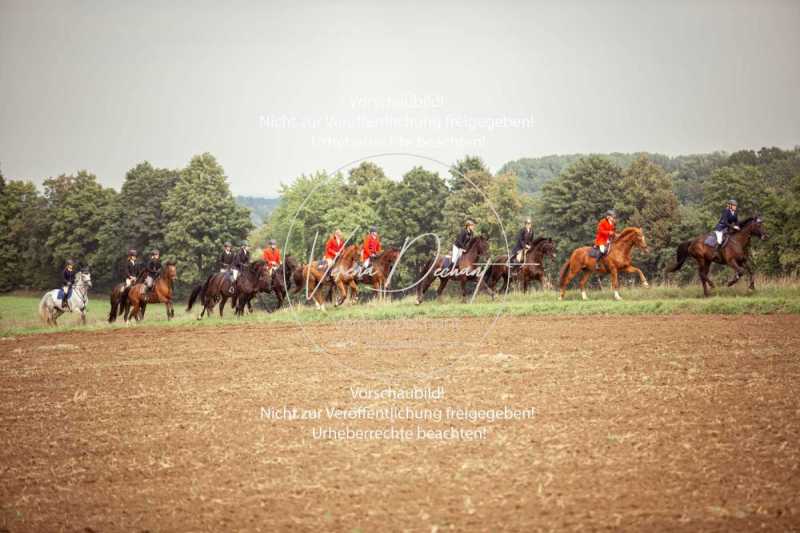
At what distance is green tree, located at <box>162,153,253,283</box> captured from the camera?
178 feet

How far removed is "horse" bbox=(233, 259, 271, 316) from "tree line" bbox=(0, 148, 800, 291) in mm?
1896

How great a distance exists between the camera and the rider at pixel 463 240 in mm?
23630

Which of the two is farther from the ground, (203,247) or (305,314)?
(203,247)

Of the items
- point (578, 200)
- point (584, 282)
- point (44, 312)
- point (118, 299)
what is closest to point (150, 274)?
point (118, 299)

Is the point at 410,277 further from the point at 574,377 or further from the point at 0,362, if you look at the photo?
the point at 574,377

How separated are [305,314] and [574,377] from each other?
13538 millimetres

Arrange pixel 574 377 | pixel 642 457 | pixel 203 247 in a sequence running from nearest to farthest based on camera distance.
Result: pixel 642 457
pixel 574 377
pixel 203 247

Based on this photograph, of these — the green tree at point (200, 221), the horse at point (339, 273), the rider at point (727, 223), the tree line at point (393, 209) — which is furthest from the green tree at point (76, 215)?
the rider at point (727, 223)

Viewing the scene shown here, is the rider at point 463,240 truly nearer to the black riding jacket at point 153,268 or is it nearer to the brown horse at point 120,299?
the black riding jacket at point 153,268

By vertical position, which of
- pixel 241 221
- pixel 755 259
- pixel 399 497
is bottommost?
pixel 399 497

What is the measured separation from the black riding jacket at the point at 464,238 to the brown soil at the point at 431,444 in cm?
836

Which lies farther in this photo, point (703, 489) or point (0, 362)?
point (0, 362)

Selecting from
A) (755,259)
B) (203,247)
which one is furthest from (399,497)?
(203,247)

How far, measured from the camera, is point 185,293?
5750 cm
